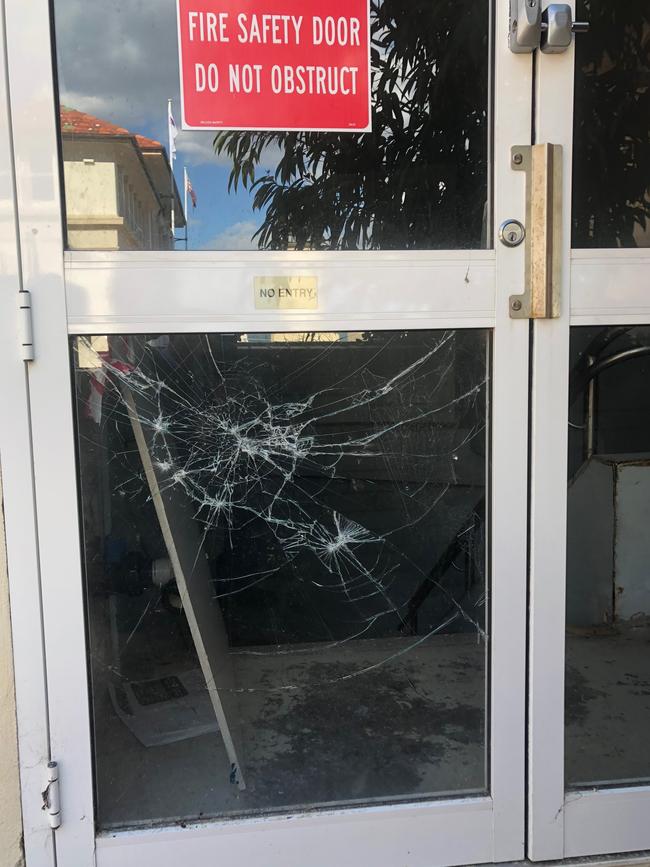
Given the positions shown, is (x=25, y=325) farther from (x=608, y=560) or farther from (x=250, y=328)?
(x=608, y=560)

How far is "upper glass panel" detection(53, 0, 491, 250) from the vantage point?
160cm

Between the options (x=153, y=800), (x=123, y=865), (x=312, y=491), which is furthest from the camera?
(x=312, y=491)

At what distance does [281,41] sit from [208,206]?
42 centimetres

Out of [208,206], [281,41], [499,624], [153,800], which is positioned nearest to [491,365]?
[499,624]

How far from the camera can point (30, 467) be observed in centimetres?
159

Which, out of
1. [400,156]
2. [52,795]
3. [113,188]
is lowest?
[52,795]

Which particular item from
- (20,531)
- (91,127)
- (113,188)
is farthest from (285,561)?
(91,127)

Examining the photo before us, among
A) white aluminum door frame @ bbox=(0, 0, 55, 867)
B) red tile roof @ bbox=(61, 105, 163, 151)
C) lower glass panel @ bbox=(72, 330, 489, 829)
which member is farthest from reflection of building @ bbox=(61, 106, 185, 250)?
lower glass panel @ bbox=(72, 330, 489, 829)

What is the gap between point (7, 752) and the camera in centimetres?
164

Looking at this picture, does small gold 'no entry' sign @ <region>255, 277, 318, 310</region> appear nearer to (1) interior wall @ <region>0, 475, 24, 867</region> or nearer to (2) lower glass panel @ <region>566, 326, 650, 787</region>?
(2) lower glass panel @ <region>566, 326, 650, 787</region>

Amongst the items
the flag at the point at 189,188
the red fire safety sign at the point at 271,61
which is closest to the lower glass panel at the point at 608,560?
the red fire safety sign at the point at 271,61

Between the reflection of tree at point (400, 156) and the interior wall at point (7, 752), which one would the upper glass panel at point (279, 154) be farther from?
the interior wall at point (7, 752)

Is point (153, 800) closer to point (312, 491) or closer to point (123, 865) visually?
point (123, 865)

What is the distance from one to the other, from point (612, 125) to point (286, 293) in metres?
1.02
